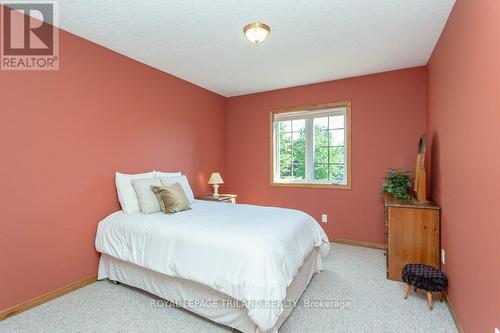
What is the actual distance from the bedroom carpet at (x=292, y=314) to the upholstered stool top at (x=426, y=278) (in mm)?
199

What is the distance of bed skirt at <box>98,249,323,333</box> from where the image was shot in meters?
1.82

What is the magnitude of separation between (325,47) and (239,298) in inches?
104

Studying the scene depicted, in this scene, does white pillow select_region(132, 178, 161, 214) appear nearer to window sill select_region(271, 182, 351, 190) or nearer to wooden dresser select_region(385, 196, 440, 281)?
window sill select_region(271, 182, 351, 190)

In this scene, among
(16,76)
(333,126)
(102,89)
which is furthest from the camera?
(333,126)

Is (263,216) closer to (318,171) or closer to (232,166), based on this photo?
(318,171)

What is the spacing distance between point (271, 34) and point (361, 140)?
2116 mm

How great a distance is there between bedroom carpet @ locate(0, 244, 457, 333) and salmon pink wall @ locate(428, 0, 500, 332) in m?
0.35

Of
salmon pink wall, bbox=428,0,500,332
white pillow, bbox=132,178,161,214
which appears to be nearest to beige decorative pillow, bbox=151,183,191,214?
white pillow, bbox=132,178,161,214

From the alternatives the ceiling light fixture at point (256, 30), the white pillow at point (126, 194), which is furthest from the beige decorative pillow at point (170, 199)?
the ceiling light fixture at point (256, 30)

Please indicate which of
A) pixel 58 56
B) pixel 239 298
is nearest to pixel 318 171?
pixel 239 298

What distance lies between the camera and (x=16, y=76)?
2.14 m

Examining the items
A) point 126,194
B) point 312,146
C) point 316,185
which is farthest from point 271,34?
point 316,185

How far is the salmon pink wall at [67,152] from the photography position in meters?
2.11

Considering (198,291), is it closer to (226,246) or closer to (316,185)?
(226,246)
